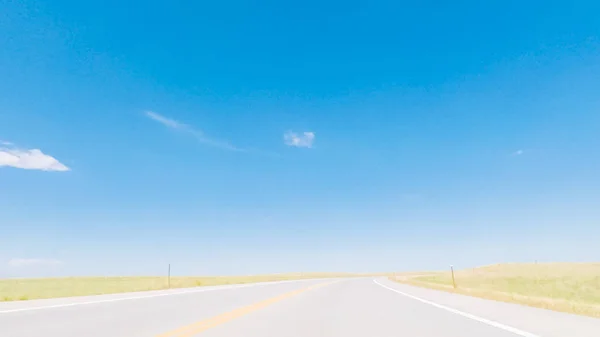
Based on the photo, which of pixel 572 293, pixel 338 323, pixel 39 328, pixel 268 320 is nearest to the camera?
pixel 39 328

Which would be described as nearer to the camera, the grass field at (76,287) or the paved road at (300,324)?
the paved road at (300,324)

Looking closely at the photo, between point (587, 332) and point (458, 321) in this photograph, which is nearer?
point (587, 332)

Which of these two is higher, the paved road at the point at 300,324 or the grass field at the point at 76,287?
the grass field at the point at 76,287

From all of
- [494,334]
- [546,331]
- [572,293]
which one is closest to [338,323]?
[494,334]

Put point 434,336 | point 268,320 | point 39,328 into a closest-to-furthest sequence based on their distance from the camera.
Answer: point 434,336 < point 39,328 < point 268,320

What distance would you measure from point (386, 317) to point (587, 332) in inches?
158

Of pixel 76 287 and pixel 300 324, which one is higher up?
pixel 76 287

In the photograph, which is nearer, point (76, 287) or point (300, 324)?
point (300, 324)

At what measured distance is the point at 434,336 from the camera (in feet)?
24.7

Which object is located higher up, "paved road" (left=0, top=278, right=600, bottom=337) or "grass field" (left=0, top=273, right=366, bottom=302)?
"grass field" (left=0, top=273, right=366, bottom=302)

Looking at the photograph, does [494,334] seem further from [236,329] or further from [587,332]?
[236,329]

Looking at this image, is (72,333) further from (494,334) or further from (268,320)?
(494,334)

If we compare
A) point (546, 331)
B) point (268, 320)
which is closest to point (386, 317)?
point (268, 320)

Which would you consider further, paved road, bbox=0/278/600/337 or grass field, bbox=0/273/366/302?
grass field, bbox=0/273/366/302
